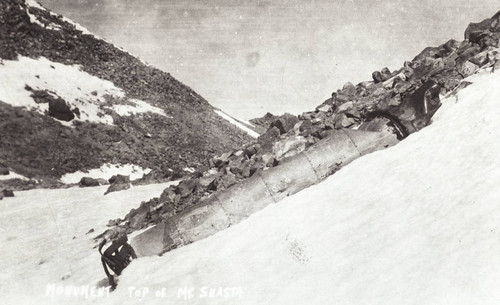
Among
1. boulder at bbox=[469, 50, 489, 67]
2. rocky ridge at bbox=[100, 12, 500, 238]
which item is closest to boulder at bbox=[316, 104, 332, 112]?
rocky ridge at bbox=[100, 12, 500, 238]

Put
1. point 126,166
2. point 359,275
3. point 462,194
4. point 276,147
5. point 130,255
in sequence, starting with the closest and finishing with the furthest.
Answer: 1. point 359,275
2. point 462,194
3. point 130,255
4. point 276,147
5. point 126,166

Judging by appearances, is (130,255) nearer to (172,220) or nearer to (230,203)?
(172,220)

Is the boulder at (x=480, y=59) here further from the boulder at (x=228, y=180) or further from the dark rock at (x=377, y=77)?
the boulder at (x=228, y=180)

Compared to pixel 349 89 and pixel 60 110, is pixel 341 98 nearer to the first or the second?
pixel 349 89

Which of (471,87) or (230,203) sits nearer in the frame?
(230,203)

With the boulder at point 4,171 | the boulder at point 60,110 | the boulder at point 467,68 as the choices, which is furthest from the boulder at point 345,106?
the boulder at point 60,110

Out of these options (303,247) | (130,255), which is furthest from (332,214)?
(130,255)
